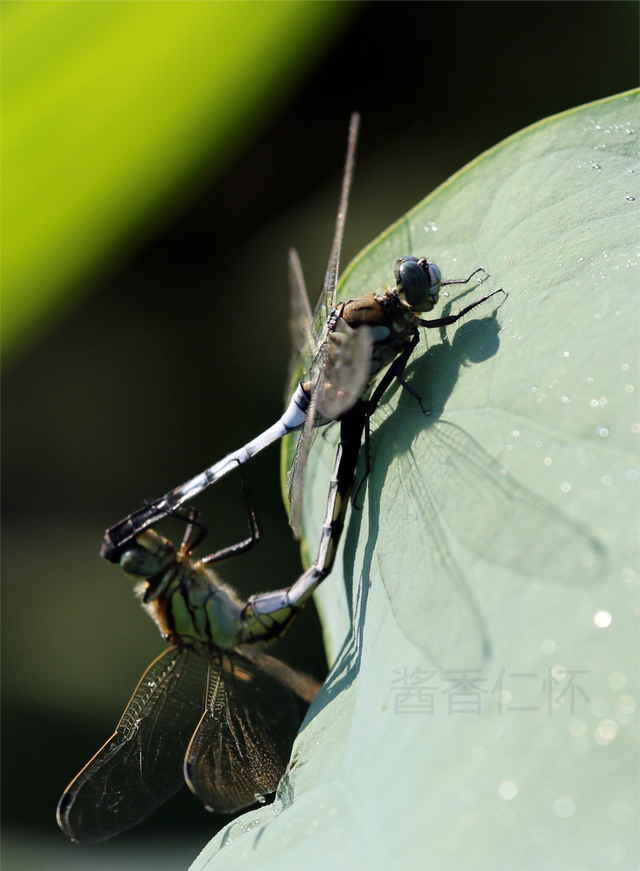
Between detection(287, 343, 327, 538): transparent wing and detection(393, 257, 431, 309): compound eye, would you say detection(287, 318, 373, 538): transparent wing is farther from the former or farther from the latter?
detection(393, 257, 431, 309): compound eye

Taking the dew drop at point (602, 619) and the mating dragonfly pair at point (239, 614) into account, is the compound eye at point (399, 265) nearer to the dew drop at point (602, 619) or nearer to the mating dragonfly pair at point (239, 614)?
the mating dragonfly pair at point (239, 614)

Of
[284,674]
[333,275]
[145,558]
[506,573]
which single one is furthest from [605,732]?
[145,558]

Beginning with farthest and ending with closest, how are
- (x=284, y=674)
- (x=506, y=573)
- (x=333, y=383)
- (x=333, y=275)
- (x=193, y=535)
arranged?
(x=193, y=535) < (x=284, y=674) < (x=333, y=275) < (x=333, y=383) < (x=506, y=573)

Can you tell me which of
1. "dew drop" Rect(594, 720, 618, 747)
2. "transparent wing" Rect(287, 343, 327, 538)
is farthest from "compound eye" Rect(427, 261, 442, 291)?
"dew drop" Rect(594, 720, 618, 747)

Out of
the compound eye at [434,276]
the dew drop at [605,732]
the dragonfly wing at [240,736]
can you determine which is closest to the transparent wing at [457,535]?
the dew drop at [605,732]

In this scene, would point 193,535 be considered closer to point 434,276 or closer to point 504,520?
point 434,276

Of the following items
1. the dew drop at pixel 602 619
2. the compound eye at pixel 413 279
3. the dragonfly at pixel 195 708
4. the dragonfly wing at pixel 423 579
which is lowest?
the dragonfly at pixel 195 708
